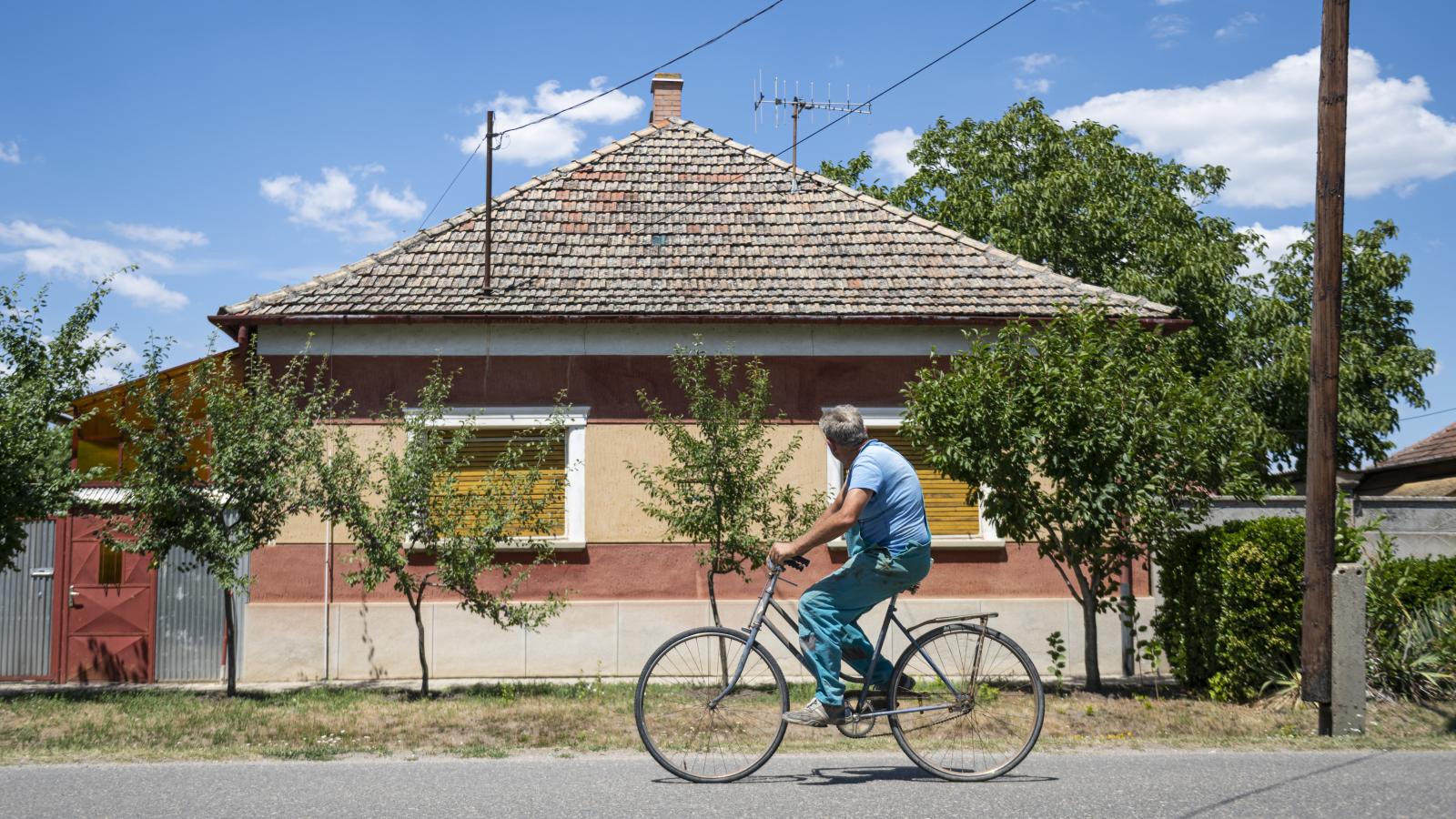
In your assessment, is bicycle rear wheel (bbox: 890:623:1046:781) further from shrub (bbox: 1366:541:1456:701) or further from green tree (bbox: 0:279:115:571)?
green tree (bbox: 0:279:115:571)

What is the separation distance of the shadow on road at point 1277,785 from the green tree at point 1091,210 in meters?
19.7

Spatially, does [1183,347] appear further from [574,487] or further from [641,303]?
[574,487]

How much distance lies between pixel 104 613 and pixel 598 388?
19.3 feet

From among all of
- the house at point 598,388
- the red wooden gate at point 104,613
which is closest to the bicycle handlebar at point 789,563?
the house at point 598,388

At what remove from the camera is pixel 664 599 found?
1345 cm

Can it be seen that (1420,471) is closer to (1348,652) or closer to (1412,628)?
(1412,628)

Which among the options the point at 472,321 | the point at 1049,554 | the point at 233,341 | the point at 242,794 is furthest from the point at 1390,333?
the point at 242,794

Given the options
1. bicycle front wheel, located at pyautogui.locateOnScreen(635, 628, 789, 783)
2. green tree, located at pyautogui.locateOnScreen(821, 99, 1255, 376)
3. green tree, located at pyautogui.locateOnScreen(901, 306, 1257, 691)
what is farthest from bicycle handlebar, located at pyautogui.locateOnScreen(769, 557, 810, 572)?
green tree, located at pyautogui.locateOnScreen(821, 99, 1255, 376)

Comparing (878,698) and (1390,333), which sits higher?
(1390,333)

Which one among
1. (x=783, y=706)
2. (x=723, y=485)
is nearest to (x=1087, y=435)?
(x=723, y=485)

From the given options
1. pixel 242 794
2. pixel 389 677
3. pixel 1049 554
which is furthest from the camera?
pixel 389 677

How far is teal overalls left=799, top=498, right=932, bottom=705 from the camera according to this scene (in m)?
6.27

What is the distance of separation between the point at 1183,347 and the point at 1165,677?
363cm

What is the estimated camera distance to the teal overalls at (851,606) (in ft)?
20.6
